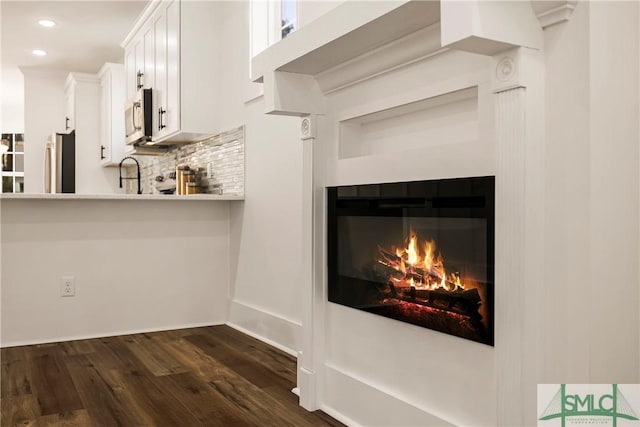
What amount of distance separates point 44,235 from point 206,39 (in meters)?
1.80

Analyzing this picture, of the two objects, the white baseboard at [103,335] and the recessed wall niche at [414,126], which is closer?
the recessed wall niche at [414,126]

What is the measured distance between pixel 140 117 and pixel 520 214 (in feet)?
13.4

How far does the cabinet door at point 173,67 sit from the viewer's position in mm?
4234

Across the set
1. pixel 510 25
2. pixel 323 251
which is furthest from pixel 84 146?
pixel 510 25

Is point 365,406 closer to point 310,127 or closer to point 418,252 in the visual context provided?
point 418,252

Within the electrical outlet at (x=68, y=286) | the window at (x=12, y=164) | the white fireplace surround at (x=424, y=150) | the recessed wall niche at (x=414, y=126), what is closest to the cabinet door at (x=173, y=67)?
the electrical outlet at (x=68, y=286)

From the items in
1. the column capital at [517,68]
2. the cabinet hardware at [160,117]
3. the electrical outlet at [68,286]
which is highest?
the cabinet hardware at [160,117]

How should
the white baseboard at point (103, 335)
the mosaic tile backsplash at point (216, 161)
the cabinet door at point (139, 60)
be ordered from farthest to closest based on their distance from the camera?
the cabinet door at point (139, 60) → the mosaic tile backsplash at point (216, 161) → the white baseboard at point (103, 335)

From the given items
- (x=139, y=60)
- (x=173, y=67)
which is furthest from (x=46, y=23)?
(x=173, y=67)

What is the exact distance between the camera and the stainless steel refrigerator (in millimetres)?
6461

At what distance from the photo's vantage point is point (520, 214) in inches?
59.1

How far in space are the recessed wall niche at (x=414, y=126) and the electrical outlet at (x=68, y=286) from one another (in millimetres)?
2159

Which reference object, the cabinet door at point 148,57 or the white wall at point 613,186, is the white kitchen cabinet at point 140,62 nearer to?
the cabinet door at point 148,57

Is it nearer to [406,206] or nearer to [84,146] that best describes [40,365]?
[406,206]
